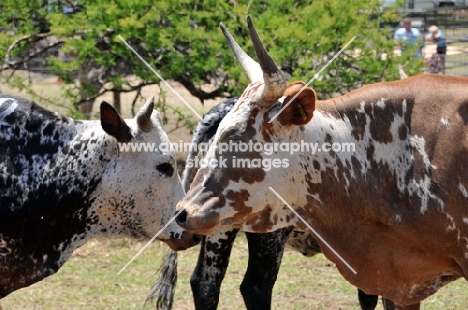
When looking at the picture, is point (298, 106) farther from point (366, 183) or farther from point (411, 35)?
point (411, 35)

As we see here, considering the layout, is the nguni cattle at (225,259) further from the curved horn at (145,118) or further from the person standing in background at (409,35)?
the person standing in background at (409,35)

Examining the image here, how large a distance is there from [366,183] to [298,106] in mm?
537

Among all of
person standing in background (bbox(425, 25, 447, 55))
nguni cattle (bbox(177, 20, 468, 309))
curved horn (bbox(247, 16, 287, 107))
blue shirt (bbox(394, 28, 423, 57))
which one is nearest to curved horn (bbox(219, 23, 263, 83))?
nguni cattle (bbox(177, 20, 468, 309))

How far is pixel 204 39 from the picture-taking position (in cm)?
984

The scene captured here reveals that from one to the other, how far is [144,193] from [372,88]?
5.13 feet

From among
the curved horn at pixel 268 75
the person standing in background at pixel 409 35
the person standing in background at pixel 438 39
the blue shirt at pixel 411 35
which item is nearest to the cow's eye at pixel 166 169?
the curved horn at pixel 268 75

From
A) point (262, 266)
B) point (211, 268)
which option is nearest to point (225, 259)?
point (211, 268)

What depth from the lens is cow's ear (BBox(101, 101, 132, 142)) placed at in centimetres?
526

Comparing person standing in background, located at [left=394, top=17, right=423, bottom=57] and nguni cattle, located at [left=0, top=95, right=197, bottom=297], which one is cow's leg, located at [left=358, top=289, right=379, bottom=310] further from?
person standing in background, located at [left=394, top=17, right=423, bottom=57]

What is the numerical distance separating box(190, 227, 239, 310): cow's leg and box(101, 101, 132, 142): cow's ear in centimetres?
126

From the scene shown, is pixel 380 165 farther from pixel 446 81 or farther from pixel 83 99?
pixel 83 99

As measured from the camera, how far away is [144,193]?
5500mm

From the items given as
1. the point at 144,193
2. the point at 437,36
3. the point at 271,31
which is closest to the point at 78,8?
the point at 271,31

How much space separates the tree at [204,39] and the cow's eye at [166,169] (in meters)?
3.86
